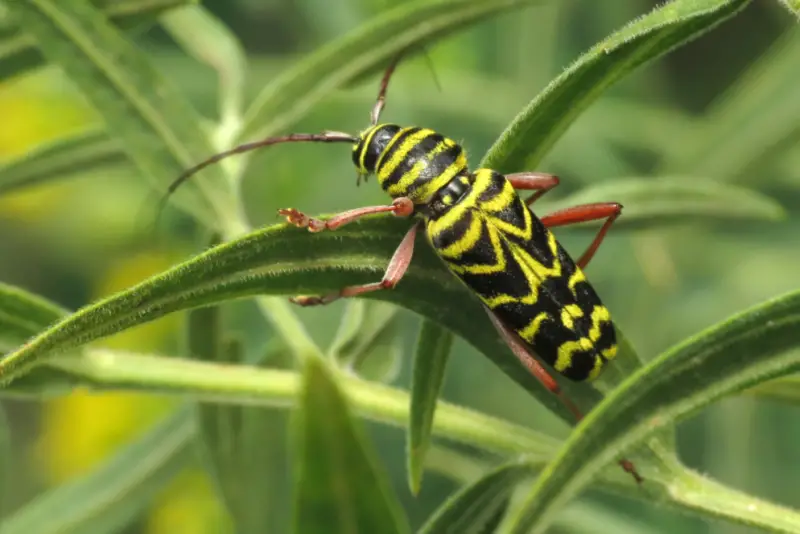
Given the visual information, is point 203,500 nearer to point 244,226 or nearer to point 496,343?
point 244,226

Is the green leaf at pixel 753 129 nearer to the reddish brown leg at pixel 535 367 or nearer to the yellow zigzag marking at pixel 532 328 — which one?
the yellow zigzag marking at pixel 532 328

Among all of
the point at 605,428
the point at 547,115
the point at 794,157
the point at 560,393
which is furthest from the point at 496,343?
the point at 794,157

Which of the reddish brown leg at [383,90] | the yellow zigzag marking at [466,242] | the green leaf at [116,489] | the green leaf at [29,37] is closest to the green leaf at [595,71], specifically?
the yellow zigzag marking at [466,242]

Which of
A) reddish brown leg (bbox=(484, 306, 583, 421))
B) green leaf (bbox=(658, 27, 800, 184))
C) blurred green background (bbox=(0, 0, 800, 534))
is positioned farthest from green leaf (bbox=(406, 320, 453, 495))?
green leaf (bbox=(658, 27, 800, 184))

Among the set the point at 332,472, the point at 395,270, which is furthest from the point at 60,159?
the point at 332,472

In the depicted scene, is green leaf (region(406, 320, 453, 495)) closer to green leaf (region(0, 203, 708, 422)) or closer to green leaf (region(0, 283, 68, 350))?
green leaf (region(0, 203, 708, 422))
